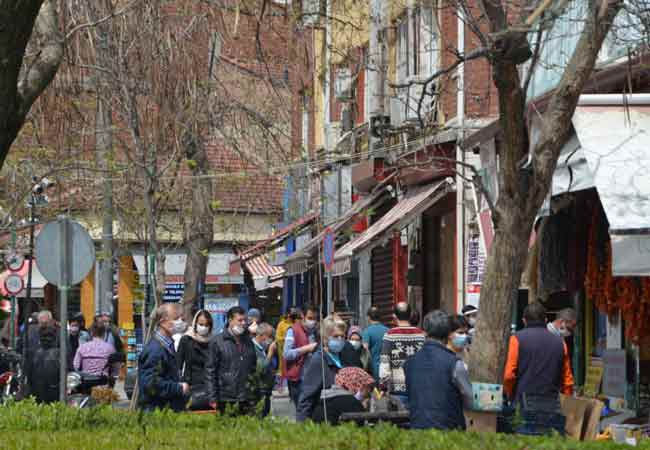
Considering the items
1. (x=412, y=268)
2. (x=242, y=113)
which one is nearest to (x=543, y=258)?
(x=242, y=113)

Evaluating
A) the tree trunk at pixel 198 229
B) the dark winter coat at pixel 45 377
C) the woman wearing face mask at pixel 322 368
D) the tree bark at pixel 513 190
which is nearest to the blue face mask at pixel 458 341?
the tree bark at pixel 513 190

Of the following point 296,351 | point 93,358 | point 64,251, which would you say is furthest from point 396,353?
point 93,358

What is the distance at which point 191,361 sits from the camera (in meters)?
14.6

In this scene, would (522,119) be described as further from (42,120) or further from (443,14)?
(443,14)

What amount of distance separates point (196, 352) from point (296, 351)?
13.4ft

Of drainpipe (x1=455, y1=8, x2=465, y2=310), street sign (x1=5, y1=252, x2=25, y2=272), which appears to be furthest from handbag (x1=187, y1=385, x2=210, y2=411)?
street sign (x1=5, y1=252, x2=25, y2=272)

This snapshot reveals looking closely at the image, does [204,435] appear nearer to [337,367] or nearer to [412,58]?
[337,367]

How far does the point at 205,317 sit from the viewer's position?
14.7 metres

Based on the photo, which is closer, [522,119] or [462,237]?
[522,119]

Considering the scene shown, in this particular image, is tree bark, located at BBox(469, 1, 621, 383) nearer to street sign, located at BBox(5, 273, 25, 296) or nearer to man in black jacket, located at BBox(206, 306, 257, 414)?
man in black jacket, located at BBox(206, 306, 257, 414)

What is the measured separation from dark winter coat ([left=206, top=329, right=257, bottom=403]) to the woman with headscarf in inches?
53.8

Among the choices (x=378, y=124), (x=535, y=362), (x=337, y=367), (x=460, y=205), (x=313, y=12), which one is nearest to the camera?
(x=535, y=362)

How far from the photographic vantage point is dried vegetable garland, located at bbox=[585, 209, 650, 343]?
589 inches

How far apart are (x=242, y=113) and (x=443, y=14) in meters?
3.80
